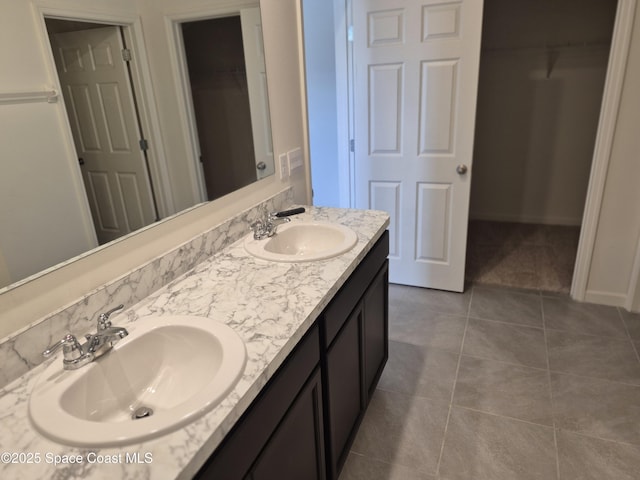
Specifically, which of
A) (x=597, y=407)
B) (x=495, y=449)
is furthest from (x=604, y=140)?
(x=495, y=449)

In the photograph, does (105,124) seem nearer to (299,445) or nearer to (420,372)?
(299,445)

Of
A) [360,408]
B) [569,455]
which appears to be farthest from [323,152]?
A: [569,455]

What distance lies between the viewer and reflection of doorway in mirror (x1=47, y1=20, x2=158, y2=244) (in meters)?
1.11

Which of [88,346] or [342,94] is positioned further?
[342,94]

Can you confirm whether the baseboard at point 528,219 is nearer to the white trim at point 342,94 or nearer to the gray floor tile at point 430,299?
the gray floor tile at point 430,299

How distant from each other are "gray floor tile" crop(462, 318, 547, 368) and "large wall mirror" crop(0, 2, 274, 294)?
1.60 m

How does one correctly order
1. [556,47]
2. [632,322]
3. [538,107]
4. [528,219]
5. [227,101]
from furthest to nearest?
[528,219], [538,107], [556,47], [632,322], [227,101]

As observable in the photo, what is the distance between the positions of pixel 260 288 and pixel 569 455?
4.75 ft

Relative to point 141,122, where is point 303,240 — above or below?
below

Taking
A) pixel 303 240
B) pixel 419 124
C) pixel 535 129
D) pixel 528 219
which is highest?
pixel 419 124

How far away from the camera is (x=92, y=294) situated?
1.14 m

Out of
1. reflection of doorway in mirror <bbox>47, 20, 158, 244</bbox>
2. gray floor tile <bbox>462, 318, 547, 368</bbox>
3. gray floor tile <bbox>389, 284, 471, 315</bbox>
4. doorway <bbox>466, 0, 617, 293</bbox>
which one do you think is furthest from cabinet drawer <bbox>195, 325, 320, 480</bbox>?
doorway <bbox>466, 0, 617, 293</bbox>

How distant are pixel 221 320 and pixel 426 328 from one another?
1821 millimetres

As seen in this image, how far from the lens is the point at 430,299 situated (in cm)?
304
